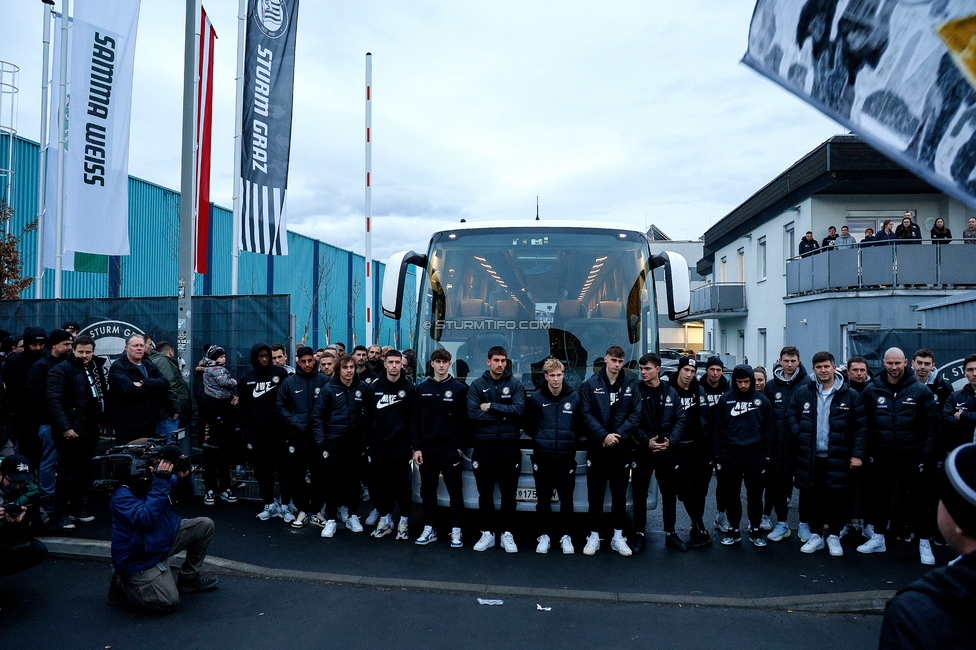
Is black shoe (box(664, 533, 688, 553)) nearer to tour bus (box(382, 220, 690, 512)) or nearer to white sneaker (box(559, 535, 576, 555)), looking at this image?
white sneaker (box(559, 535, 576, 555))

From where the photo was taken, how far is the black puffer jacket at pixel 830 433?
7000 mm

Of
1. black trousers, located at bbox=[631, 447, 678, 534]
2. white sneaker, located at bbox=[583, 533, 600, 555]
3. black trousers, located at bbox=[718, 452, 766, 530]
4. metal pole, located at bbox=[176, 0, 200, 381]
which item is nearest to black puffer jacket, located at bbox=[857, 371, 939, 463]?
black trousers, located at bbox=[718, 452, 766, 530]

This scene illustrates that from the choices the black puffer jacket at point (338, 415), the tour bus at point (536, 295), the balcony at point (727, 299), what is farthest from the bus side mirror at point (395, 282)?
the balcony at point (727, 299)

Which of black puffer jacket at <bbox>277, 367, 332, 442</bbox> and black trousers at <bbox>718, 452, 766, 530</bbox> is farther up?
black puffer jacket at <bbox>277, 367, 332, 442</bbox>

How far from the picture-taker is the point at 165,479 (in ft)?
17.5

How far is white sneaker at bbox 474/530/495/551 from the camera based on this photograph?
705 centimetres

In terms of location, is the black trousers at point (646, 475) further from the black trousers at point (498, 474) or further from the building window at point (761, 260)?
the building window at point (761, 260)

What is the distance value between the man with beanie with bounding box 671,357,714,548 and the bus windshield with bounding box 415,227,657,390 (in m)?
0.59

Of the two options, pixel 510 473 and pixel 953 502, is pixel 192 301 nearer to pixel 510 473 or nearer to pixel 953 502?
pixel 510 473

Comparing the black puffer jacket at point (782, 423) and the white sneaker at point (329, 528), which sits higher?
the black puffer jacket at point (782, 423)

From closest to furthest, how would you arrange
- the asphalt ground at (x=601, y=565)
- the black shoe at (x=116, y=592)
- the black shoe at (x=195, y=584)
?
the black shoe at (x=116, y=592) → the black shoe at (x=195, y=584) → the asphalt ground at (x=601, y=565)

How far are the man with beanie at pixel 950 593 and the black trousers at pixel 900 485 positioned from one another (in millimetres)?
6165

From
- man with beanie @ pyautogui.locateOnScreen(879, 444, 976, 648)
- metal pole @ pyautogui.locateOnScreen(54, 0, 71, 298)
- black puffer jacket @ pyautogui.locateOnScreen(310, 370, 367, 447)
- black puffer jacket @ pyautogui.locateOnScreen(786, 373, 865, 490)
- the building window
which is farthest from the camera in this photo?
the building window

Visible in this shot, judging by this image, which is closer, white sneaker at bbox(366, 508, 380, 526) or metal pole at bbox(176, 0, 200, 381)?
white sneaker at bbox(366, 508, 380, 526)
